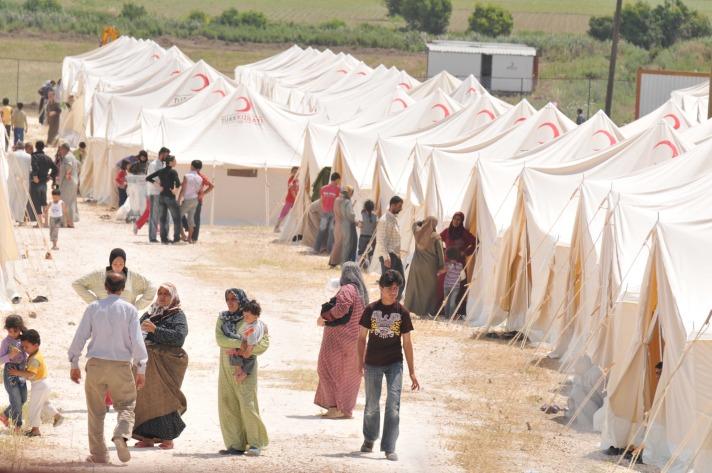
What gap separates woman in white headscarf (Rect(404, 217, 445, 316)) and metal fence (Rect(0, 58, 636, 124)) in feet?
122

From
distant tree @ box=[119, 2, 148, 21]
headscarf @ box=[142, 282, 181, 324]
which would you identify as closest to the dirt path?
headscarf @ box=[142, 282, 181, 324]

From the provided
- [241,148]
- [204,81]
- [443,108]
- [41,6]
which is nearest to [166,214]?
[241,148]

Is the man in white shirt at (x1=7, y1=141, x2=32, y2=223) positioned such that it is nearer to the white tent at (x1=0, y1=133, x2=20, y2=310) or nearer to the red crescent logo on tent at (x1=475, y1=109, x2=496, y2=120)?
the white tent at (x1=0, y1=133, x2=20, y2=310)

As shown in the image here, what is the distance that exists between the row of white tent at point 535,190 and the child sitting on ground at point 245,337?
3107 mm

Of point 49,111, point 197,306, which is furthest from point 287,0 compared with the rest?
point 197,306

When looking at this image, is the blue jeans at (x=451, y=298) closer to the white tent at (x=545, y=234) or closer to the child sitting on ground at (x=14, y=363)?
the white tent at (x=545, y=234)

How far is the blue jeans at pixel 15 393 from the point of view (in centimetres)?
1163

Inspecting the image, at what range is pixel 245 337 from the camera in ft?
36.7

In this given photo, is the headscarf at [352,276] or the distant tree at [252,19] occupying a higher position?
the headscarf at [352,276]

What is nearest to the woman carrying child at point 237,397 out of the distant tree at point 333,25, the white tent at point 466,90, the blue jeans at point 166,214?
the blue jeans at point 166,214

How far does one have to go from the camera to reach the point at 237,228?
29.3 metres

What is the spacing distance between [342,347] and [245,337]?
172 centimetres

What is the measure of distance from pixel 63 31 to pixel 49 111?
40.5 m

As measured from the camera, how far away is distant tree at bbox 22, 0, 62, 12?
10050 cm
